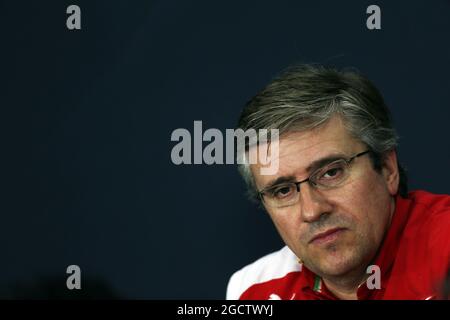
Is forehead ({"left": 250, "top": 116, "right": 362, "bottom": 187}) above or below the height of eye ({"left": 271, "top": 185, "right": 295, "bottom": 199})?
above

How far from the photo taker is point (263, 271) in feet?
6.38

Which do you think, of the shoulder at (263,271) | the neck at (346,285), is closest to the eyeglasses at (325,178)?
the neck at (346,285)

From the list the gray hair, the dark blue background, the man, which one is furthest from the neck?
the dark blue background

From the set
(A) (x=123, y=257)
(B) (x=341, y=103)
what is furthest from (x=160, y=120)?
(B) (x=341, y=103)

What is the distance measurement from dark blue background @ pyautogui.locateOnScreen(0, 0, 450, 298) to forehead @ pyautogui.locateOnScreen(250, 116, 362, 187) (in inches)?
17.2

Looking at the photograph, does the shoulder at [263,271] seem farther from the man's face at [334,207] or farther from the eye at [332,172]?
the eye at [332,172]

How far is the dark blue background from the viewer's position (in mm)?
1951

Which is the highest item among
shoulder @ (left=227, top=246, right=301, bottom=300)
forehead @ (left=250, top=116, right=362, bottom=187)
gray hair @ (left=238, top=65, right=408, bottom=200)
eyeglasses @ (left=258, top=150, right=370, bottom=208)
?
gray hair @ (left=238, top=65, right=408, bottom=200)

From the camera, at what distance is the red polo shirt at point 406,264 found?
1438 millimetres

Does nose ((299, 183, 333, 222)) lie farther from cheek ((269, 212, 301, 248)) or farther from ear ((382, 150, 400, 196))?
ear ((382, 150, 400, 196))

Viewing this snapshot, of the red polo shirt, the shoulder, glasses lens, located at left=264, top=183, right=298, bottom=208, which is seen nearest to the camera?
the red polo shirt

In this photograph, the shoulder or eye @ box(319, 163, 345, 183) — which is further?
the shoulder

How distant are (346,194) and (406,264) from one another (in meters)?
0.23

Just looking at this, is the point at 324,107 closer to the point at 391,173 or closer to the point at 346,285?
the point at 391,173
